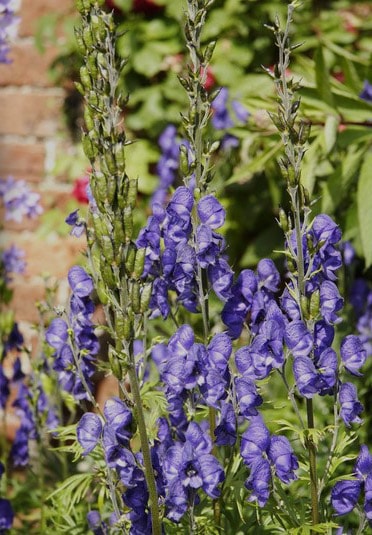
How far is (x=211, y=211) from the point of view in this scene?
5.62 feet

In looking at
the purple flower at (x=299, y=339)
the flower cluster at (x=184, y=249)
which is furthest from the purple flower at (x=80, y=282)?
the purple flower at (x=299, y=339)

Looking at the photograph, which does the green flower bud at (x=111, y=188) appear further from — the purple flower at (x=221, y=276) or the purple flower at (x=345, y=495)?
the purple flower at (x=345, y=495)

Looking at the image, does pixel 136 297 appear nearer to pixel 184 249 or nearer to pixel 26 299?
pixel 184 249

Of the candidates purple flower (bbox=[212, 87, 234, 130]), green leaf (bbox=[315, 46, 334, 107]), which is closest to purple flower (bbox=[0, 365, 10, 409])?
green leaf (bbox=[315, 46, 334, 107])

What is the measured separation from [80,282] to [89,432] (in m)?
0.34

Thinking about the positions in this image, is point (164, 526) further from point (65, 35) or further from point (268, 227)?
point (65, 35)

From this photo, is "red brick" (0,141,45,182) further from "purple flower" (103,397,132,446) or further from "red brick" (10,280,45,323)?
"purple flower" (103,397,132,446)

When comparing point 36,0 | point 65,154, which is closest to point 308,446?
point 65,154

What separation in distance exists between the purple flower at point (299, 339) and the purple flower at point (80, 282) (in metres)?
0.47

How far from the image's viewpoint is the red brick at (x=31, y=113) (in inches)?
175

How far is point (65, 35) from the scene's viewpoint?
4.28 metres

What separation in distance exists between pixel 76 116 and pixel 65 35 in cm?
39

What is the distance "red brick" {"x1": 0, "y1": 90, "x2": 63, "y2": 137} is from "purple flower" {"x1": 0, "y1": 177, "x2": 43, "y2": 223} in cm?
133

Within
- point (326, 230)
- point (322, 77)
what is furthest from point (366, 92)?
point (326, 230)
